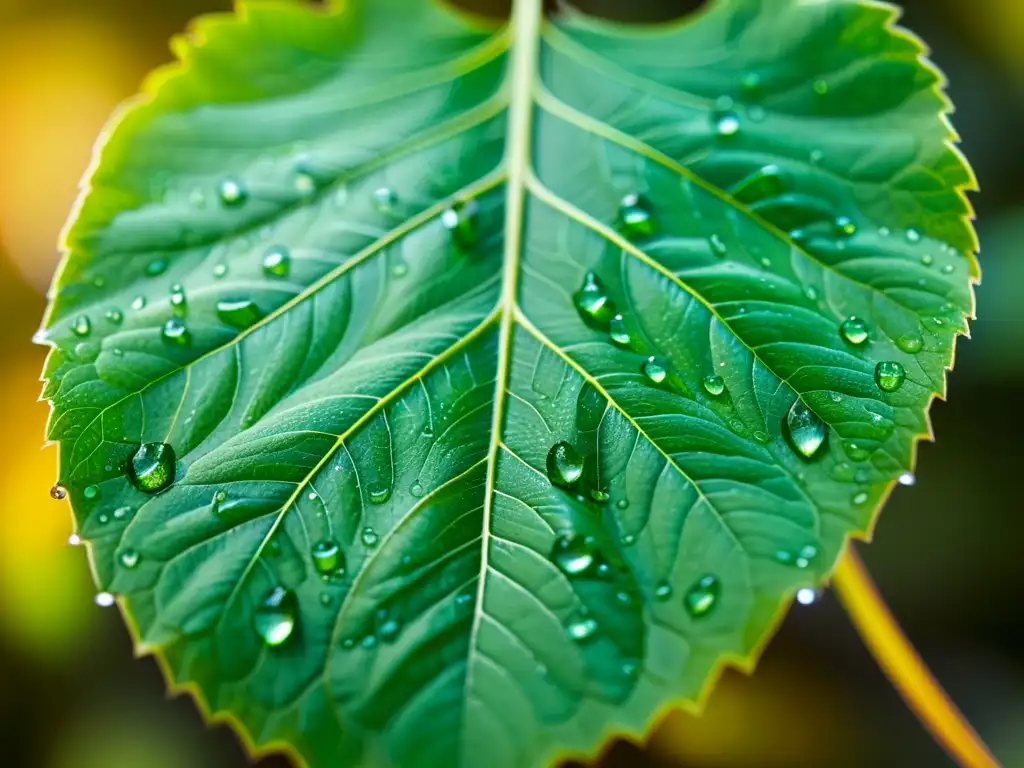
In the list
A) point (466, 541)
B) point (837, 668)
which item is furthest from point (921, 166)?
point (837, 668)

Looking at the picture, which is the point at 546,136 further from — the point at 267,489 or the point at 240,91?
the point at 267,489

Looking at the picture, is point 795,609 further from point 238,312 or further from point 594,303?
point 238,312

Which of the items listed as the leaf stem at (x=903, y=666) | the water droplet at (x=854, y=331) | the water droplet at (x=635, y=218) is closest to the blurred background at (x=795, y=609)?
the leaf stem at (x=903, y=666)

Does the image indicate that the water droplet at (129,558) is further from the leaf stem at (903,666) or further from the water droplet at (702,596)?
the leaf stem at (903,666)

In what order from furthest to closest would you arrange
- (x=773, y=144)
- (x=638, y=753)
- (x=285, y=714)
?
(x=638, y=753) < (x=773, y=144) < (x=285, y=714)

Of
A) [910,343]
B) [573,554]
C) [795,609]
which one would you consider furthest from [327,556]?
[795,609]

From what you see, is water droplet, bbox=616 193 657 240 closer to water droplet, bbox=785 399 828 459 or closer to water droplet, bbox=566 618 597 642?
water droplet, bbox=785 399 828 459

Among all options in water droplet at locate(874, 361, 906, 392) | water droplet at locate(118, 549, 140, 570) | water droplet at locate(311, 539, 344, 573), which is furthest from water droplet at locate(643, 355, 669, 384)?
water droplet at locate(118, 549, 140, 570)
